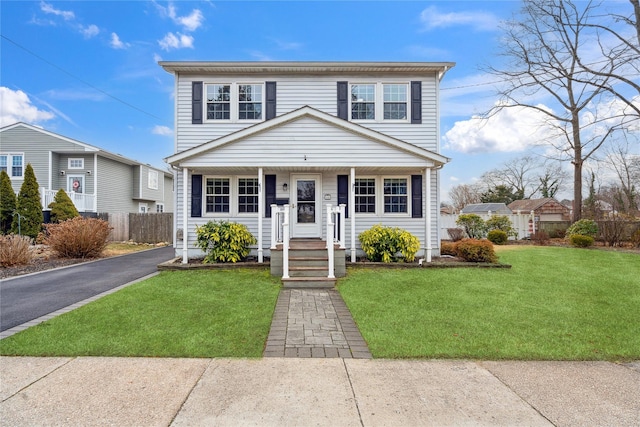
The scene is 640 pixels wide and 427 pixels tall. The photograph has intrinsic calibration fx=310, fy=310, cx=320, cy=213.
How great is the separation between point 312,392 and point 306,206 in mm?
7702

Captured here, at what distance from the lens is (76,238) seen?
422 inches

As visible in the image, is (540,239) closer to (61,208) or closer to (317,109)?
(317,109)

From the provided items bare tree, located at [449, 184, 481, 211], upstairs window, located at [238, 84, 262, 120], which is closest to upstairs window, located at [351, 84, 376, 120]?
upstairs window, located at [238, 84, 262, 120]

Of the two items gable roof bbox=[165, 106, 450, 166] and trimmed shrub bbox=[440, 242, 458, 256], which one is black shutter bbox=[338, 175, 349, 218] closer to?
gable roof bbox=[165, 106, 450, 166]

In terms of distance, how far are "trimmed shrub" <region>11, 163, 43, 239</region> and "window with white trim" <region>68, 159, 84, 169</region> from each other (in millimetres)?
4644

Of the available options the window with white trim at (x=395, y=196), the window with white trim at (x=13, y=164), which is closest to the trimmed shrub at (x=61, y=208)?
the window with white trim at (x=13, y=164)

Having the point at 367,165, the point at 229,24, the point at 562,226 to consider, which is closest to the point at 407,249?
the point at 367,165

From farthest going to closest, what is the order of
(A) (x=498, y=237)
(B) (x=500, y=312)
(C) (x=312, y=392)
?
1. (A) (x=498, y=237)
2. (B) (x=500, y=312)
3. (C) (x=312, y=392)

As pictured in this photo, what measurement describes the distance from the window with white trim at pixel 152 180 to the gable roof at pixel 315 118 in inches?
735

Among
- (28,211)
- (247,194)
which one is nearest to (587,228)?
(247,194)

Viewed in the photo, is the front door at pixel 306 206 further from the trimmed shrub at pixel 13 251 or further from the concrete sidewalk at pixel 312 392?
the trimmed shrub at pixel 13 251

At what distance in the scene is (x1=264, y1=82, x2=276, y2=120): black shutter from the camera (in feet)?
34.5

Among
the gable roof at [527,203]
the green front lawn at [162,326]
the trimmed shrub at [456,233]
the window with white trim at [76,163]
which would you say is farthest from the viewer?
the gable roof at [527,203]

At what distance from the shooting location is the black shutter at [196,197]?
10141 mm
